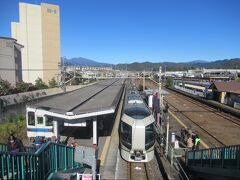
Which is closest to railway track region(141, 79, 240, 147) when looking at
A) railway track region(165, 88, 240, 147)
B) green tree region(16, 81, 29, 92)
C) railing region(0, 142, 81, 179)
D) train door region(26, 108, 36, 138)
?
railway track region(165, 88, 240, 147)

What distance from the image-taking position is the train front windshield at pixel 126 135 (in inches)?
637

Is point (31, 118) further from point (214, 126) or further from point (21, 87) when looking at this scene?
point (21, 87)

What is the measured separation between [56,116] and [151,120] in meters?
5.96

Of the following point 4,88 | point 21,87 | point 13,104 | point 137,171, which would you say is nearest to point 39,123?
point 137,171

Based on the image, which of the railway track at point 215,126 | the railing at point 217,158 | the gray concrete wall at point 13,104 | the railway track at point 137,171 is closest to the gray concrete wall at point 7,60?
the gray concrete wall at point 13,104

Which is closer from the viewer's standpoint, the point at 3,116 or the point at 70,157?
the point at 70,157

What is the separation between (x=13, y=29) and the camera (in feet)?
227

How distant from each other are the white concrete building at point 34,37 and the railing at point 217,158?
5828 cm

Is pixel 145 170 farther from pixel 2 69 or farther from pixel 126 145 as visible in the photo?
pixel 2 69

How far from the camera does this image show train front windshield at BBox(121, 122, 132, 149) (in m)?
16.2

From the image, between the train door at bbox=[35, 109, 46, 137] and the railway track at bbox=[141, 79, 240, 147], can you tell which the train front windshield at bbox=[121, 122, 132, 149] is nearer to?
the train door at bbox=[35, 109, 46, 137]

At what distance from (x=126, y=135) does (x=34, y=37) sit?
2273 inches

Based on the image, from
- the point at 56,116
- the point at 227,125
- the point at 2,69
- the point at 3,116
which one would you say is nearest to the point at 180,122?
the point at 227,125

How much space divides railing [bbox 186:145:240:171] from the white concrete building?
58282mm
